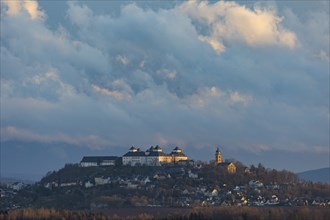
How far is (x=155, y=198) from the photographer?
517 feet

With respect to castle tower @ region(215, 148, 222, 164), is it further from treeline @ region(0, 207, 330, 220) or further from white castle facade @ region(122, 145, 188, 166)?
treeline @ region(0, 207, 330, 220)

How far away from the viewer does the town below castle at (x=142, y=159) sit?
7490 inches

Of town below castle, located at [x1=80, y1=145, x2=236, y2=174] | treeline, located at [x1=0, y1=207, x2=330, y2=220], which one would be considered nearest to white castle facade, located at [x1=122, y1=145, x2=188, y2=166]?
town below castle, located at [x1=80, y1=145, x2=236, y2=174]

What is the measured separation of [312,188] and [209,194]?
20791 millimetres

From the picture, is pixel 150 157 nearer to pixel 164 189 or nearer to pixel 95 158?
pixel 95 158

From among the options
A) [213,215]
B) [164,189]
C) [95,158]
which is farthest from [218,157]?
[213,215]

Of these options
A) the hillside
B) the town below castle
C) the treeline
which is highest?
the town below castle

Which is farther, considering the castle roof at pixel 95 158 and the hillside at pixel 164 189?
the castle roof at pixel 95 158

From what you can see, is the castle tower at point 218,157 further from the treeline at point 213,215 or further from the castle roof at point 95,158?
the treeline at point 213,215

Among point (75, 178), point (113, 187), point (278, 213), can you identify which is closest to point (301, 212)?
point (278, 213)

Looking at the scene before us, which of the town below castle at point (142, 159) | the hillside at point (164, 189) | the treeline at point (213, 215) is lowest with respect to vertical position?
the treeline at point (213, 215)

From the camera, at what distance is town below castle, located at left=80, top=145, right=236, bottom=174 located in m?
190

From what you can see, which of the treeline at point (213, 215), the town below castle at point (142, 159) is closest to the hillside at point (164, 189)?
the town below castle at point (142, 159)

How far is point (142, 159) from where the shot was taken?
192 metres
